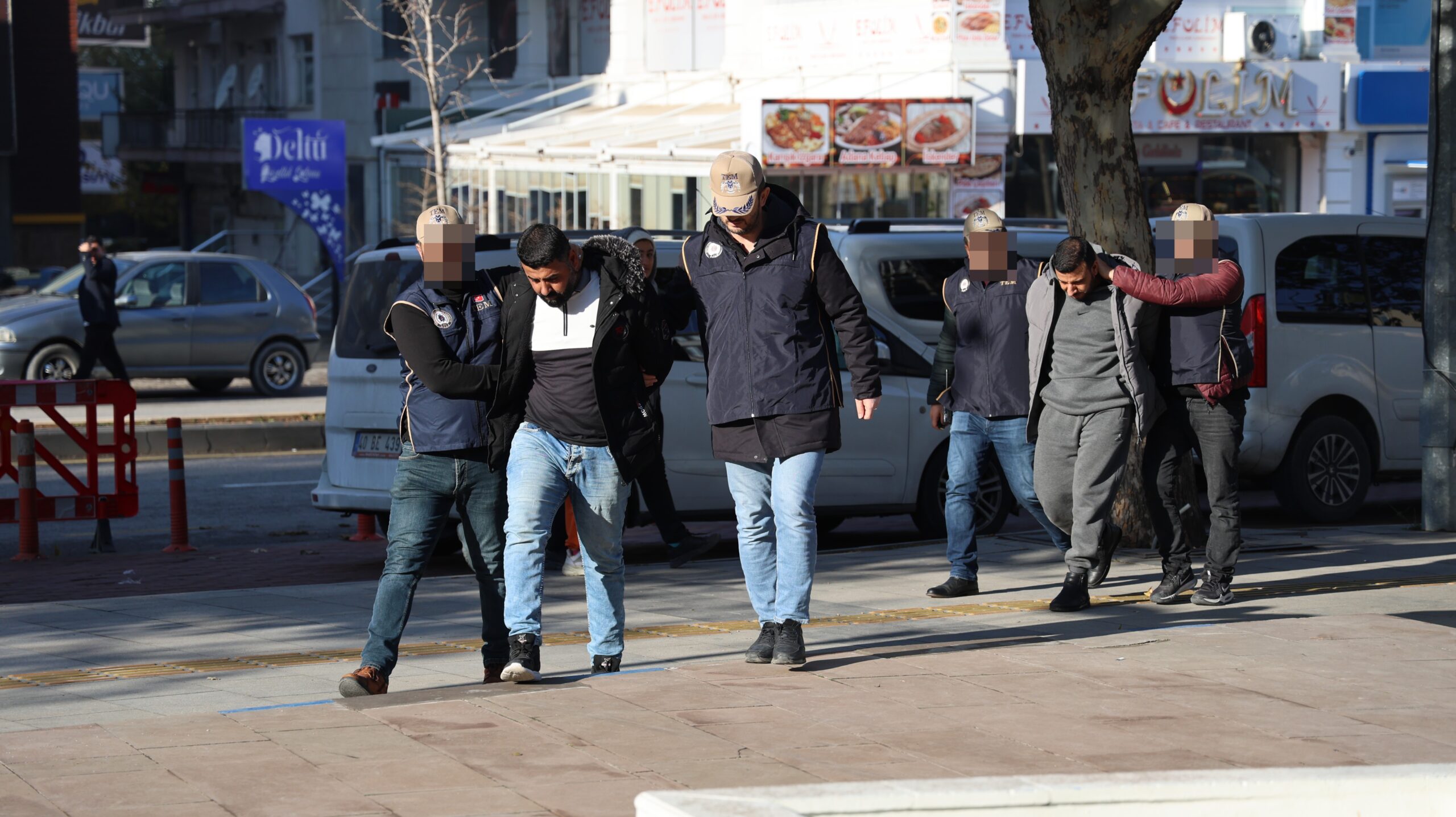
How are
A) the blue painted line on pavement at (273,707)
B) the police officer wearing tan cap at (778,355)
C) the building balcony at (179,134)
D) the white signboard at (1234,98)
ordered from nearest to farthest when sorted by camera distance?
the blue painted line on pavement at (273,707), the police officer wearing tan cap at (778,355), the white signboard at (1234,98), the building balcony at (179,134)

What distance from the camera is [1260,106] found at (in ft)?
86.7

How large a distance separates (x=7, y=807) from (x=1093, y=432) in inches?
179

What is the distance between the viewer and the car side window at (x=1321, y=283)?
11.0 m

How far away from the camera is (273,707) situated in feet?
19.5

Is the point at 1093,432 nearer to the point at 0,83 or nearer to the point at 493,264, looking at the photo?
the point at 493,264

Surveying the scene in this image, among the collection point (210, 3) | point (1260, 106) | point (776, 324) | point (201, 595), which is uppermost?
point (210, 3)

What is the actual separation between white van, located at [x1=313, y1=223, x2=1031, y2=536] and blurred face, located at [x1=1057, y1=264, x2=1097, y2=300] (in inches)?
110

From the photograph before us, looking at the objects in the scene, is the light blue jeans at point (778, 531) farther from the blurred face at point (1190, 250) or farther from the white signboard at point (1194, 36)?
the white signboard at point (1194, 36)

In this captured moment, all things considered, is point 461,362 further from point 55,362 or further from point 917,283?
point 55,362

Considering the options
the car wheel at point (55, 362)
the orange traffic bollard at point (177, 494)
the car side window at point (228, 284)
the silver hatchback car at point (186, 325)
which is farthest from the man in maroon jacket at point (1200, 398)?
the car side window at point (228, 284)

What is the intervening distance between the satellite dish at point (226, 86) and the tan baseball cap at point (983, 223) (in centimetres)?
4171

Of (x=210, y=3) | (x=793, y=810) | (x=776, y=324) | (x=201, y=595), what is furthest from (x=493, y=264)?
(x=210, y=3)

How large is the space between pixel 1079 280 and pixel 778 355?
5.57ft

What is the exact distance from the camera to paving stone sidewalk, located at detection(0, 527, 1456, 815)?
497cm
